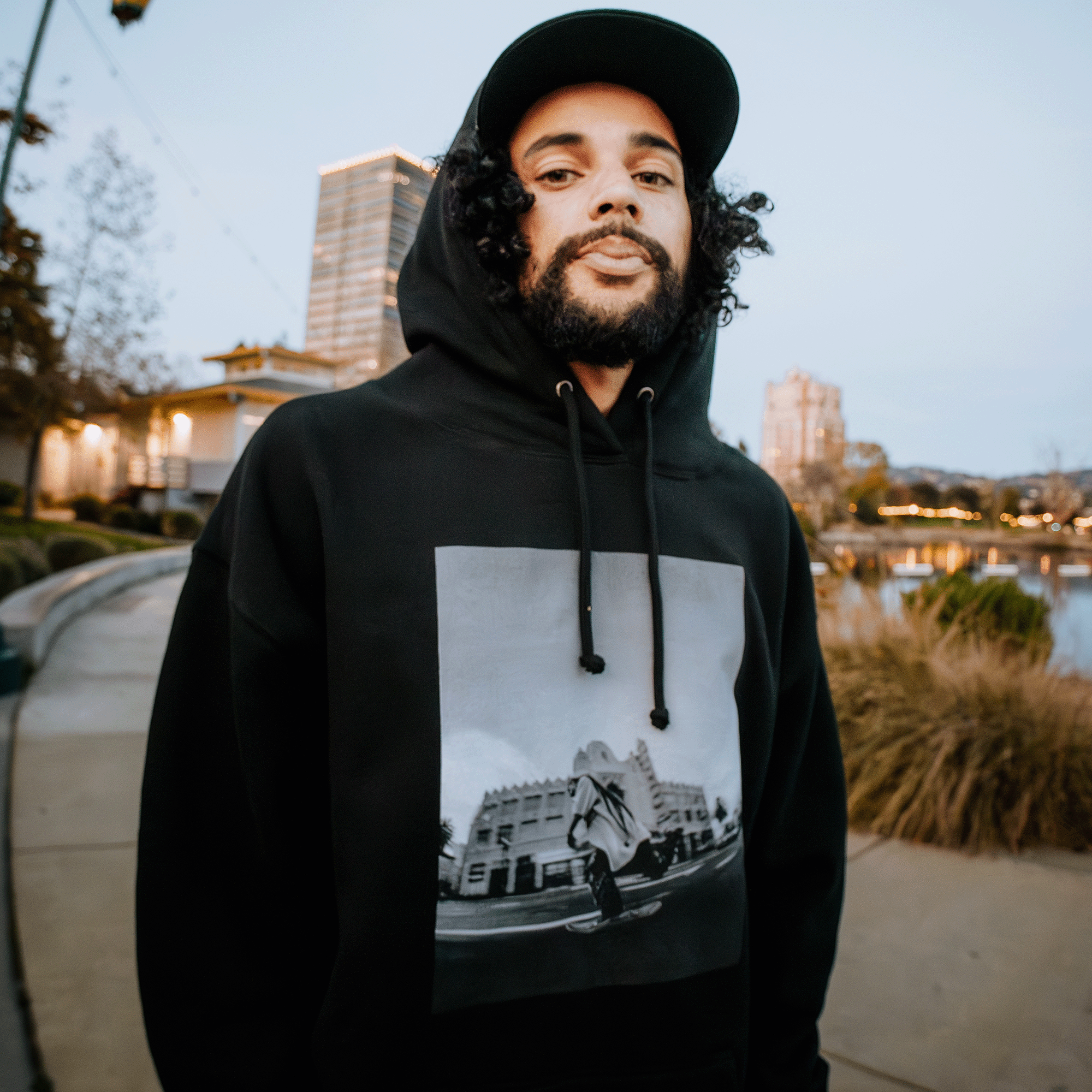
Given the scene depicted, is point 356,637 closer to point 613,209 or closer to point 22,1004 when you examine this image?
point 613,209

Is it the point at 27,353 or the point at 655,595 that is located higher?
the point at 27,353

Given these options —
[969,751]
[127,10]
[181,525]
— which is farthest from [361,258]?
[969,751]

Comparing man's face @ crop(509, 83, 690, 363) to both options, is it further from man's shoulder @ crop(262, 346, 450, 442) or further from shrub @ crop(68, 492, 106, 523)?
shrub @ crop(68, 492, 106, 523)

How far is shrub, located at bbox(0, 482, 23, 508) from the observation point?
20812 mm

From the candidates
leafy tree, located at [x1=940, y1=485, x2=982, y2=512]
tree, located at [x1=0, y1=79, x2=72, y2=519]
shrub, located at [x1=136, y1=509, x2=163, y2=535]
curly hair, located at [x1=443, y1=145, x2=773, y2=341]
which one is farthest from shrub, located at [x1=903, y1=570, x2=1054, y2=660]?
leafy tree, located at [x1=940, y1=485, x2=982, y2=512]

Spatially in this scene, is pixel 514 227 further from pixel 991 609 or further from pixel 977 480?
pixel 977 480

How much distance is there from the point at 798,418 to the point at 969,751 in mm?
66362

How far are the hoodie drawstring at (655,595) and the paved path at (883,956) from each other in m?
1.59

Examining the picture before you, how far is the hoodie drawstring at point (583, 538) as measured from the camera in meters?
1.11

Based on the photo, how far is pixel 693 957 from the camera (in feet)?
3.65

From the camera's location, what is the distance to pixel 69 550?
10.9 m

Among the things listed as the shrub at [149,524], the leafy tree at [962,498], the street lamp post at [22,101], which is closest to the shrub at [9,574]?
the street lamp post at [22,101]

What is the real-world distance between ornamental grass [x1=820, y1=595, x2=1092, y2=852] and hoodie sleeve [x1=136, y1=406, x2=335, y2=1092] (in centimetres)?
302

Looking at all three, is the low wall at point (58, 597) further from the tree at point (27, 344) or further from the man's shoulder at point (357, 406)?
the man's shoulder at point (357, 406)
